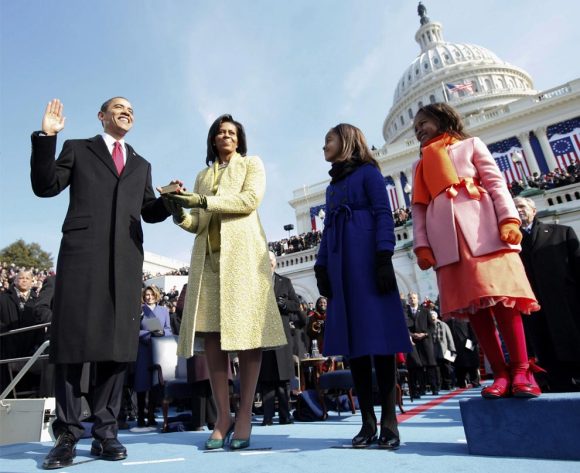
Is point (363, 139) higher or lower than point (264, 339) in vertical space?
higher

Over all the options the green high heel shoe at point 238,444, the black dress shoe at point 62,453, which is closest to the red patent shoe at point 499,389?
the green high heel shoe at point 238,444

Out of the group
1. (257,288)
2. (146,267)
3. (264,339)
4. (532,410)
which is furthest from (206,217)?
(146,267)

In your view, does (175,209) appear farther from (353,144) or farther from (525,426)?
(525,426)

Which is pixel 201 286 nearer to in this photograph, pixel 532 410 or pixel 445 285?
pixel 445 285

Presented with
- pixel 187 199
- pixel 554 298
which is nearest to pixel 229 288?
pixel 187 199

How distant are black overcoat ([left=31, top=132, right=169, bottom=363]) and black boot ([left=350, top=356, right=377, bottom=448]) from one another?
134 centimetres

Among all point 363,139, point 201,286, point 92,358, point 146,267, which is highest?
point 146,267

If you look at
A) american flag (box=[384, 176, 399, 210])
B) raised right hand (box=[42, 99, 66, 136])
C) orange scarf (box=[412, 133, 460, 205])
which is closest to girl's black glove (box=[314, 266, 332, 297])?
orange scarf (box=[412, 133, 460, 205])

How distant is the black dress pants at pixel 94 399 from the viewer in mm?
2219

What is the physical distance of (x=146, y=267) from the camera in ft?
127

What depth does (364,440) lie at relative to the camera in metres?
2.25

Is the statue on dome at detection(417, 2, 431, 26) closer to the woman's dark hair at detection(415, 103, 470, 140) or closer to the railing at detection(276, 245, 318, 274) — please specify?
the railing at detection(276, 245, 318, 274)

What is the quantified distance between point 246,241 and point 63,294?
1.09 metres

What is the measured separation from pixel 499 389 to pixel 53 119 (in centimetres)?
279
